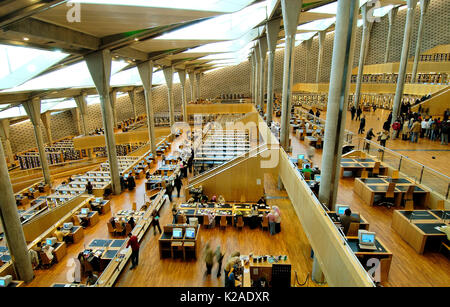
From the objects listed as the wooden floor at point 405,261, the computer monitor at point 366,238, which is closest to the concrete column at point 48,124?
the wooden floor at point 405,261

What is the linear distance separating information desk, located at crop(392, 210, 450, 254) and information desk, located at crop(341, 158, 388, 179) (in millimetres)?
3289

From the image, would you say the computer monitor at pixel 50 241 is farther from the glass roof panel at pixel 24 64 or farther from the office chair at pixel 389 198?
the office chair at pixel 389 198

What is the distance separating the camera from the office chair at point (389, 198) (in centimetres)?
816

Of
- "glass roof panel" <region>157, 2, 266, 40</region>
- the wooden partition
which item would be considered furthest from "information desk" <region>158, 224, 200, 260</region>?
"glass roof panel" <region>157, 2, 266, 40</region>

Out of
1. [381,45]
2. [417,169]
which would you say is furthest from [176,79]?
[417,169]

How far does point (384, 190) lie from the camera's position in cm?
834

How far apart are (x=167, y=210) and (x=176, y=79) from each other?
36.4 meters

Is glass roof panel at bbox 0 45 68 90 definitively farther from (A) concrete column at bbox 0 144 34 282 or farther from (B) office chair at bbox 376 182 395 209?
(B) office chair at bbox 376 182 395 209

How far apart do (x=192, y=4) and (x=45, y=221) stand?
1315 centimetres

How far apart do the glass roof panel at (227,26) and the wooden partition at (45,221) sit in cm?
1221

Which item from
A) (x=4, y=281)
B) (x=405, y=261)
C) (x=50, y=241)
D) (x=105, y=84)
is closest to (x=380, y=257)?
(x=405, y=261)

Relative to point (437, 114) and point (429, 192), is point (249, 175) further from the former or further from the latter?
point (437, 114)

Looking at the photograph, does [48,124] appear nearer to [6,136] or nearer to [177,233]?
→ [6,136]

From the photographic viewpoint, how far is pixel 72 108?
35.2 m
